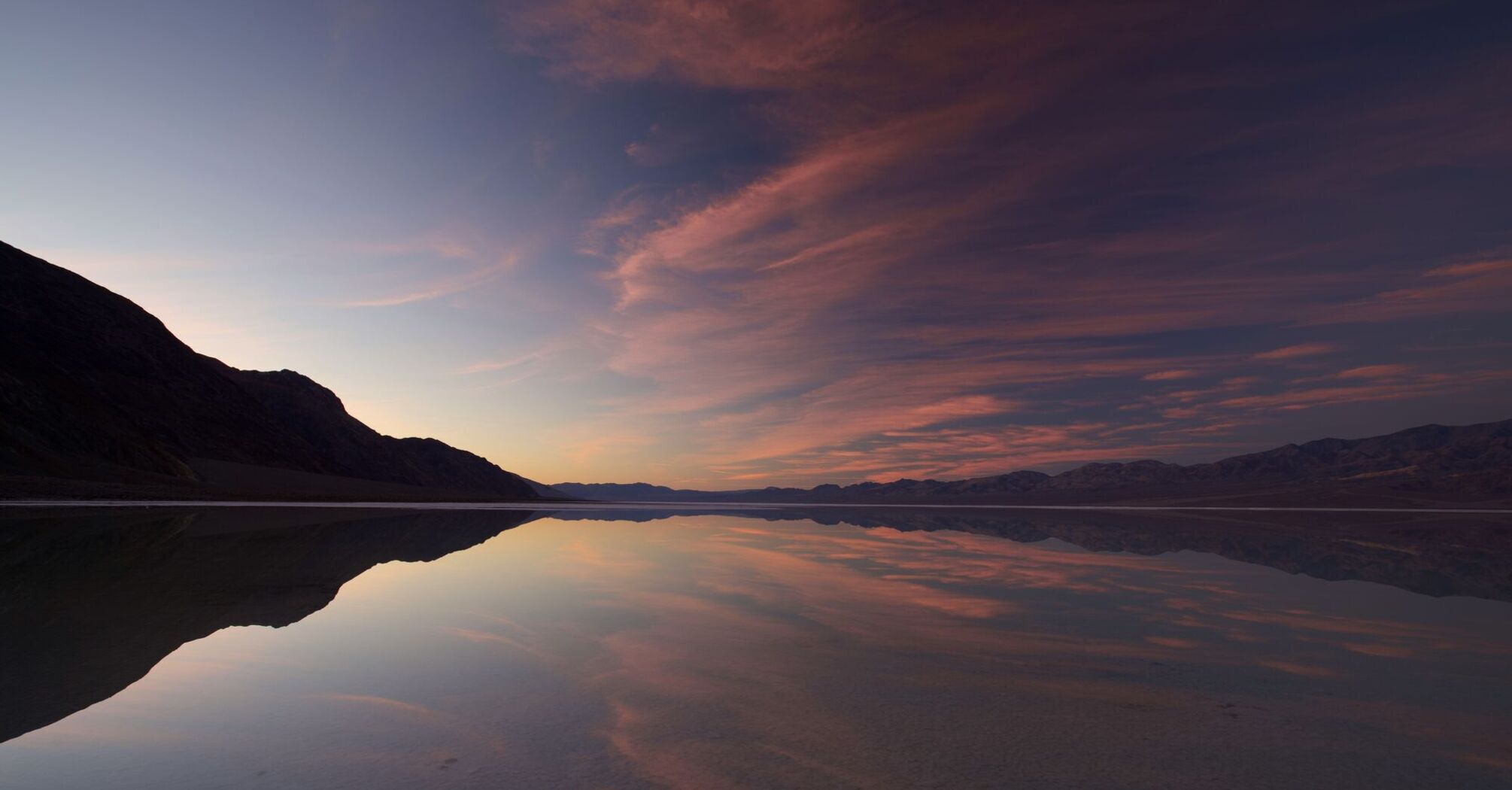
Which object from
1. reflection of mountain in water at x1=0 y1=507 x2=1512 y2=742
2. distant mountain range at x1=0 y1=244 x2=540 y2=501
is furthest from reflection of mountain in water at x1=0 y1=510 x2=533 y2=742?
distant mountain range at x1=0 y1=244 x2=540 y2=501

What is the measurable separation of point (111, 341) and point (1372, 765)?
434 feet

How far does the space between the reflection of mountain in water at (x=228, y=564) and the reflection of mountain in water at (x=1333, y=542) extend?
11 cm

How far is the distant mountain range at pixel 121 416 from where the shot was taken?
53906mm

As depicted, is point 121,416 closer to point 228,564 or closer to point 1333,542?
point 228,564

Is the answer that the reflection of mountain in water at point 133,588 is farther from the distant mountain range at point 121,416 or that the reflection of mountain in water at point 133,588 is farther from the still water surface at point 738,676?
the distant mountain range at point 121,416

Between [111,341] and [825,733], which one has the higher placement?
[111,341]

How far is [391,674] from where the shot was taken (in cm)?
745

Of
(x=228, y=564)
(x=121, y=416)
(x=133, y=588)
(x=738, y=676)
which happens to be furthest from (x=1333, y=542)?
(x=121, y=416)

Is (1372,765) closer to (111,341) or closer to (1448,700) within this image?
(1448,700)

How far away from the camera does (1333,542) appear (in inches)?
1070

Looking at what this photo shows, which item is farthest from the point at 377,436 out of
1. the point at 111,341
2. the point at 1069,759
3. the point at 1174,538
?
the point at 1069,759

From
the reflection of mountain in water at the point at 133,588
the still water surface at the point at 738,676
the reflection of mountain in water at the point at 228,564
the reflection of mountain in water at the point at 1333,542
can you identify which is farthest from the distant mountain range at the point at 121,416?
the reflection of mountain in water at the point at 1333,542

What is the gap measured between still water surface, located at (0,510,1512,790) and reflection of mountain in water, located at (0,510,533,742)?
0.26ft

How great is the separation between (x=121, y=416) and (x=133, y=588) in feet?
296
